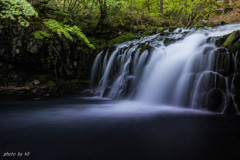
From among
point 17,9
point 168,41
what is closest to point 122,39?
point 168,41

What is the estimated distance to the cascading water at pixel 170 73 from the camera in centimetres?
408

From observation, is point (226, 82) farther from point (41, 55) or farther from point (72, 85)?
point (41, 55)

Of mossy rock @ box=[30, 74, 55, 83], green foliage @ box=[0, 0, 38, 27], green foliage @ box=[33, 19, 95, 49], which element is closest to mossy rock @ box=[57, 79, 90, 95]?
mossy rock @ box=[30, 74, 55, 83]

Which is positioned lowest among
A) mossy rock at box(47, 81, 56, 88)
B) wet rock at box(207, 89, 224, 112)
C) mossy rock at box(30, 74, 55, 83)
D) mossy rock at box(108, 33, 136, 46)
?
mossy rock at box(47, 81, 56, 88)

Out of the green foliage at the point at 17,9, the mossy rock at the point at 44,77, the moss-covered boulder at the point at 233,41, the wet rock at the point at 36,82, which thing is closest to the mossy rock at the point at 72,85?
the mossy rock at the point at 44,77

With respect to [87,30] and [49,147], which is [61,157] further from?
[87,30]

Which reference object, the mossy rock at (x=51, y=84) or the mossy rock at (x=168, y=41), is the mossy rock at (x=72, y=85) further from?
the mossy rock at (x=168, y=41)

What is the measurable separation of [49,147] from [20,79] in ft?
23.6

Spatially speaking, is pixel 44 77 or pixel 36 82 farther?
pixel 44 77

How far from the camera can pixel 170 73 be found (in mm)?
5355

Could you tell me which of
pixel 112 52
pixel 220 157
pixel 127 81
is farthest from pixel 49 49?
pixel 220 157

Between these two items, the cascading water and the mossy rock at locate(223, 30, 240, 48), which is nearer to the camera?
the cascading water

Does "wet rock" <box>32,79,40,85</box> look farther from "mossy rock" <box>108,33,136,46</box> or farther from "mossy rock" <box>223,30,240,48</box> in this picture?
"mossy rock" <box>223,30,240,48</box>

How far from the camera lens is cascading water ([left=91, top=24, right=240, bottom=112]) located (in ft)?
13.4
